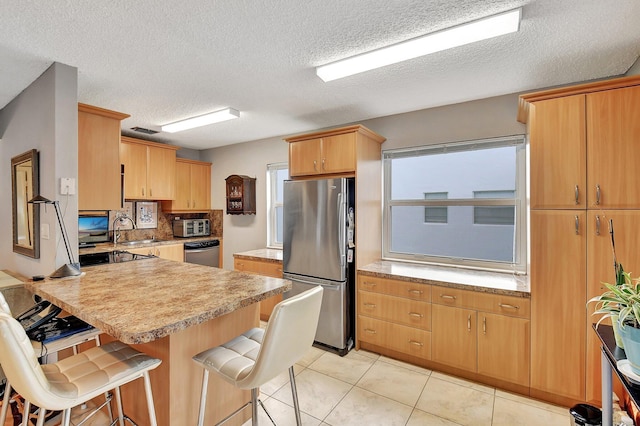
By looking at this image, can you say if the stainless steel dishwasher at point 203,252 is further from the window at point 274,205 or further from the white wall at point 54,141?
the white wall at point 54,141

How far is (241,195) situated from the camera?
464 centimetres

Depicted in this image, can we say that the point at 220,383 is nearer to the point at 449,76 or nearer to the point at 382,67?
the point at 382,67

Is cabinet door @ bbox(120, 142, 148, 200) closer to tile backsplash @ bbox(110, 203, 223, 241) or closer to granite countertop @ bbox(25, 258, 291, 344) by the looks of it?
tile backsplash @ bbox(110, 203, 223, 241)

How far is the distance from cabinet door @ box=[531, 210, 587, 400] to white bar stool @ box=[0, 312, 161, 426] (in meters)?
2.50

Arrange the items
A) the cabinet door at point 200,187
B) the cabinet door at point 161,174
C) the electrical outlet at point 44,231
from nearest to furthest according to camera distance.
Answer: the electrical outlet at point 44,231, the cabinet door at point 161,174, the cabinet door at point 200,187

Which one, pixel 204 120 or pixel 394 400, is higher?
pixel 204 120

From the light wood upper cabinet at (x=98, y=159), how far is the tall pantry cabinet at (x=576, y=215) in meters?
3.47

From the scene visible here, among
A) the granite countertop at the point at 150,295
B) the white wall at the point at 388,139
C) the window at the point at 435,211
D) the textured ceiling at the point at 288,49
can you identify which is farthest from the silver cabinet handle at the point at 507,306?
the textured ceiling at the point at 288,49

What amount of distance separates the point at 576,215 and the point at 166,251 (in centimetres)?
460

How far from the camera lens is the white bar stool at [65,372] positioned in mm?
1016

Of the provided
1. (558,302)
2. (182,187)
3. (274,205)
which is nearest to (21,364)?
(558,302)

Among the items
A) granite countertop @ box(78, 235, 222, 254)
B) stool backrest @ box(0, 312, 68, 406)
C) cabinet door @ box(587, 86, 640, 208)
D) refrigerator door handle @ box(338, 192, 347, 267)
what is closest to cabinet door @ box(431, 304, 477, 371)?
refrigerator door handle @ box(338, 192, 347, 267)

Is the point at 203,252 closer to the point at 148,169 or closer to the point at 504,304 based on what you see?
the point at 148,169

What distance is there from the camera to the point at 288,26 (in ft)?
5.76
